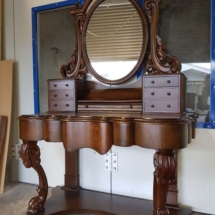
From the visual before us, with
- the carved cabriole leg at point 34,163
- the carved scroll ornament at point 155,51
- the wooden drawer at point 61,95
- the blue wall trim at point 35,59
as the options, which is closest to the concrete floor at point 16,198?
the carved cabriole leg at point 34,163

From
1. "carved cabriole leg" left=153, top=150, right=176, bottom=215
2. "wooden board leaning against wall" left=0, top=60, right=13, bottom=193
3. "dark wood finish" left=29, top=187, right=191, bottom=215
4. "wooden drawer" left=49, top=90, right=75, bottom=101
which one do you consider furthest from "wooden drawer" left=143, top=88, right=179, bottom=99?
"wooden board leaning against wall" left=0, top=60, right=13, bottom=193

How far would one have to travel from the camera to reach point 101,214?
1589 mm

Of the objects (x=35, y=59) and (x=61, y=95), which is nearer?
(x=61, y=95)

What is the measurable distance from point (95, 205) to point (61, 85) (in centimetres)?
85

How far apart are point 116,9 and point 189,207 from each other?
144 centimetres

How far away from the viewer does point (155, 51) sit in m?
1.65

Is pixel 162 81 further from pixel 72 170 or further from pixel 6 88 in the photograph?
pixel 6 88

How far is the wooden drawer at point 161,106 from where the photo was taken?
4.95 feet

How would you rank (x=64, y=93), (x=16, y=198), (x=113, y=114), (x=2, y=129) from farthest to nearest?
(x=2, y=129) → (x=16, y=198) → (x=64, y=93) → (x=113, y=114)

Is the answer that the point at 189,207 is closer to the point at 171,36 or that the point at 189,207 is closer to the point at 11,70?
the point at 171,36

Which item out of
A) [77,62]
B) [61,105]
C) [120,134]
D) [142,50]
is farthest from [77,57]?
[120,134]

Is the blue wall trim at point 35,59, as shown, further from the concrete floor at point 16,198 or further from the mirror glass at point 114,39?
the concrete floor at point 16,198

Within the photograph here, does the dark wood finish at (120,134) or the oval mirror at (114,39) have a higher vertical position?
the oval mirror at (114,39)

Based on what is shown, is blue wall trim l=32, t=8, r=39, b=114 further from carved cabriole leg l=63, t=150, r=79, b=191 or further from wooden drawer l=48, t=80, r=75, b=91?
carved cabriole leg l=63, t=150, r=79, b=191
